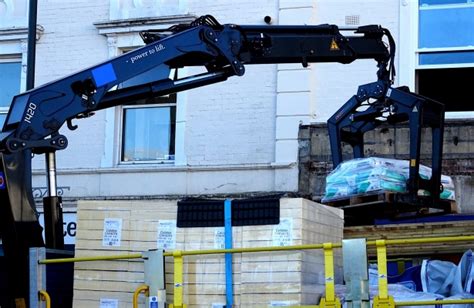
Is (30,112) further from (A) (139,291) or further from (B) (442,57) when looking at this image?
(B) (442,57)

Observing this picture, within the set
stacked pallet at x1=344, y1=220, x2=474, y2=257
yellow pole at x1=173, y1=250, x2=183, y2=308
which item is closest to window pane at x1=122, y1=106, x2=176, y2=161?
stacked pallet at x1=344, y1=220, x2=474, y2=257

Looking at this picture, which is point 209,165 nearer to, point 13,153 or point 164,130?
point 164,130

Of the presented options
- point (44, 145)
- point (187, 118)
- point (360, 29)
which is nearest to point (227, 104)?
point (187, 118)

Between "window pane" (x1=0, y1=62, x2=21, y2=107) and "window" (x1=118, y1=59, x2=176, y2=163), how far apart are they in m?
2.10

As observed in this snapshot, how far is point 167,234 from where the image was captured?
8.09 meters

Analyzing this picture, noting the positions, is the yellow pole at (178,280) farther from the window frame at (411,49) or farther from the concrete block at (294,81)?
the window frame at (411,49)

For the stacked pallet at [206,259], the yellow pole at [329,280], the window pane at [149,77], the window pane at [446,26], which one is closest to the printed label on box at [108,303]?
the stacked pallet at [206,259]

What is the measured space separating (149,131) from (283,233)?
9348 millimetres

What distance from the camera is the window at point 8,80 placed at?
17.6 metres

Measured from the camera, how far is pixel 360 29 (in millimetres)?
11352

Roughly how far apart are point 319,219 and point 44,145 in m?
2.58

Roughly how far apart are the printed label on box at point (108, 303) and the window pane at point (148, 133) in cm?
850

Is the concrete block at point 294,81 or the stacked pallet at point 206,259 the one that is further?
the concrete block at point 294,81

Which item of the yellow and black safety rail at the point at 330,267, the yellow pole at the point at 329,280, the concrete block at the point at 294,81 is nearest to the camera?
the yellow and black safety rail at the point at 330,267
